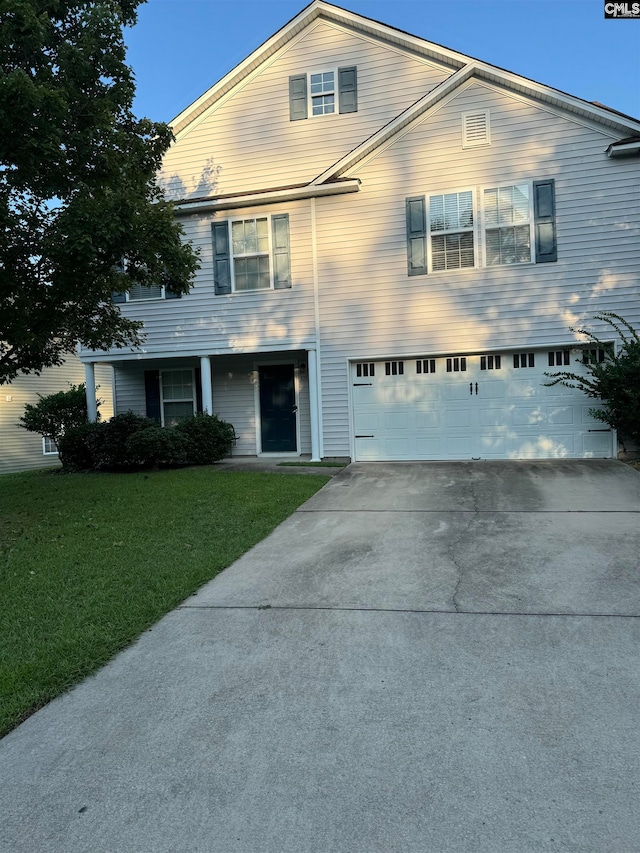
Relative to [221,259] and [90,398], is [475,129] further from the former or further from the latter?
[90,398]

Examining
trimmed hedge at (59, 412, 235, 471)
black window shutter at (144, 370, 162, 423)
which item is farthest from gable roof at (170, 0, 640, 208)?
trimmed hedge at (59, 412, 235, 471)

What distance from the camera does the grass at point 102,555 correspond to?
372cm

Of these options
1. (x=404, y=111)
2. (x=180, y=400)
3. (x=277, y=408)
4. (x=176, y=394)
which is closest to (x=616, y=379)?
(x=404, y=111)

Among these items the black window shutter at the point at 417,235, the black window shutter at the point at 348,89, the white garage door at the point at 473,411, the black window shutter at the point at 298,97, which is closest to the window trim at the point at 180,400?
the white garage door at the point at 473,411

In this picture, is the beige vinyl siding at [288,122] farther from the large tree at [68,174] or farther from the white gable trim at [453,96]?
the large tree at [68,174]

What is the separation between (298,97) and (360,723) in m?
13.7

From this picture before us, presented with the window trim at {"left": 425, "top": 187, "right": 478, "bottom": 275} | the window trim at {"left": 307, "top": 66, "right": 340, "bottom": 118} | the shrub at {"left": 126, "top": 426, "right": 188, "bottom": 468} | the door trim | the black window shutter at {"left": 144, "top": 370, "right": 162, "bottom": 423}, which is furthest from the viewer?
the black window shutter at {"left": 144, "top": 370, "right": 162, "bottom": 423}

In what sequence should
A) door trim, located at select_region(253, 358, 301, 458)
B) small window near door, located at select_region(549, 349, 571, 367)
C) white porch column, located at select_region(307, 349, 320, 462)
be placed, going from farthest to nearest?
door trim, located at select_region(253, 358, 301, 458), white porch column, located at select_region(307, 349, 320, 462), small window near door, located at select_region(549, 349, 571, 367)

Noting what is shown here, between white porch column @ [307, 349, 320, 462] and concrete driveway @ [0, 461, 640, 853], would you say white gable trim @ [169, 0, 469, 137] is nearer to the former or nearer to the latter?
white porch column @ [307, 349, 320, 462]

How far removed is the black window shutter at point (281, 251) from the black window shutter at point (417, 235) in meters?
2.61

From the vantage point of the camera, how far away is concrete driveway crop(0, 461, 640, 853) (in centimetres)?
228

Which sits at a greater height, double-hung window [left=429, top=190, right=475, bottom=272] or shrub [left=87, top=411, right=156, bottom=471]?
double-hung window [left=429, top=190, right=475, bottom=272]

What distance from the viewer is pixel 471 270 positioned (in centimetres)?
1165

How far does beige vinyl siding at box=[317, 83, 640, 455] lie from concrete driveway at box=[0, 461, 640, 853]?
693 centimetres
